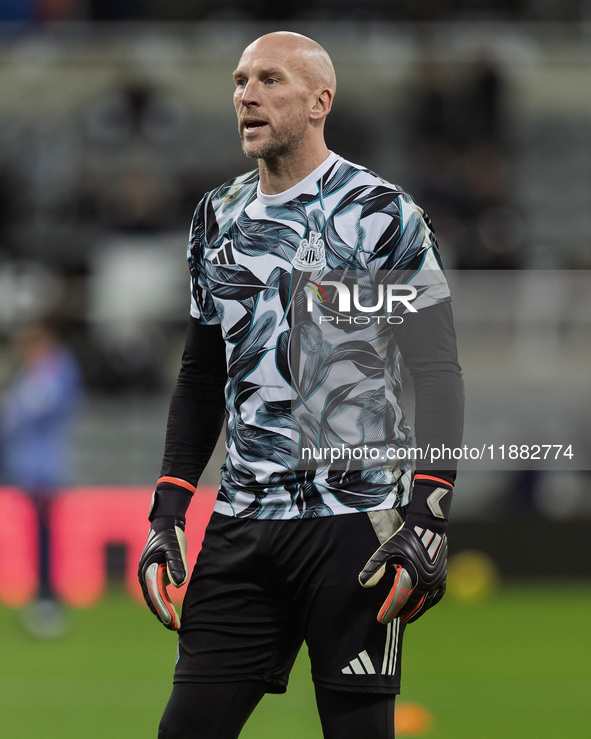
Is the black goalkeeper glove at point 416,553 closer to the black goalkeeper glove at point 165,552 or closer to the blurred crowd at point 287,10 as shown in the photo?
the black goalkeeper glove at point 165,552

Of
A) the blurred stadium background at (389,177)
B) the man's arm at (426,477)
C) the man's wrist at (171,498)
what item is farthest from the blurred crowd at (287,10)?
the man's arm at (426,477)

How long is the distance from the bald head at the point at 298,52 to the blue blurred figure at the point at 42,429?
5203 millimetres

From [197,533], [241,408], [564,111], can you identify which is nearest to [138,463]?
[197,533]

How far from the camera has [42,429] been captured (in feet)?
26.7

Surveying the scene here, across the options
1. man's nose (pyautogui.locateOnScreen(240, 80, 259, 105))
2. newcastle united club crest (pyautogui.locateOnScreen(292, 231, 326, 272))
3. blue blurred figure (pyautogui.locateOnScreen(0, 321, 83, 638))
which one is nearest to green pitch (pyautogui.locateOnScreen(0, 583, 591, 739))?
blue blurred figure (pyautogui.locateOnScreen(0, 321, 83, 638))

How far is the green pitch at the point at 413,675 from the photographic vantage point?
567 centimetres

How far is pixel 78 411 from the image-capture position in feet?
35.7

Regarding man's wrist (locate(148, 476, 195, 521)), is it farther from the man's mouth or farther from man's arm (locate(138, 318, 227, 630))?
the man's mouth

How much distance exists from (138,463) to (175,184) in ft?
9.90

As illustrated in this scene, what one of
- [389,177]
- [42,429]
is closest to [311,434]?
[42,429]

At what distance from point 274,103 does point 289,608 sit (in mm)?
1188

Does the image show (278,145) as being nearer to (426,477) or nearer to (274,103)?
(274,103)

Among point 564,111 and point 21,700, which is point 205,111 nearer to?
point 564,111

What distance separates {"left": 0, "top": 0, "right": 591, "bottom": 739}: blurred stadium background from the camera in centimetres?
682
